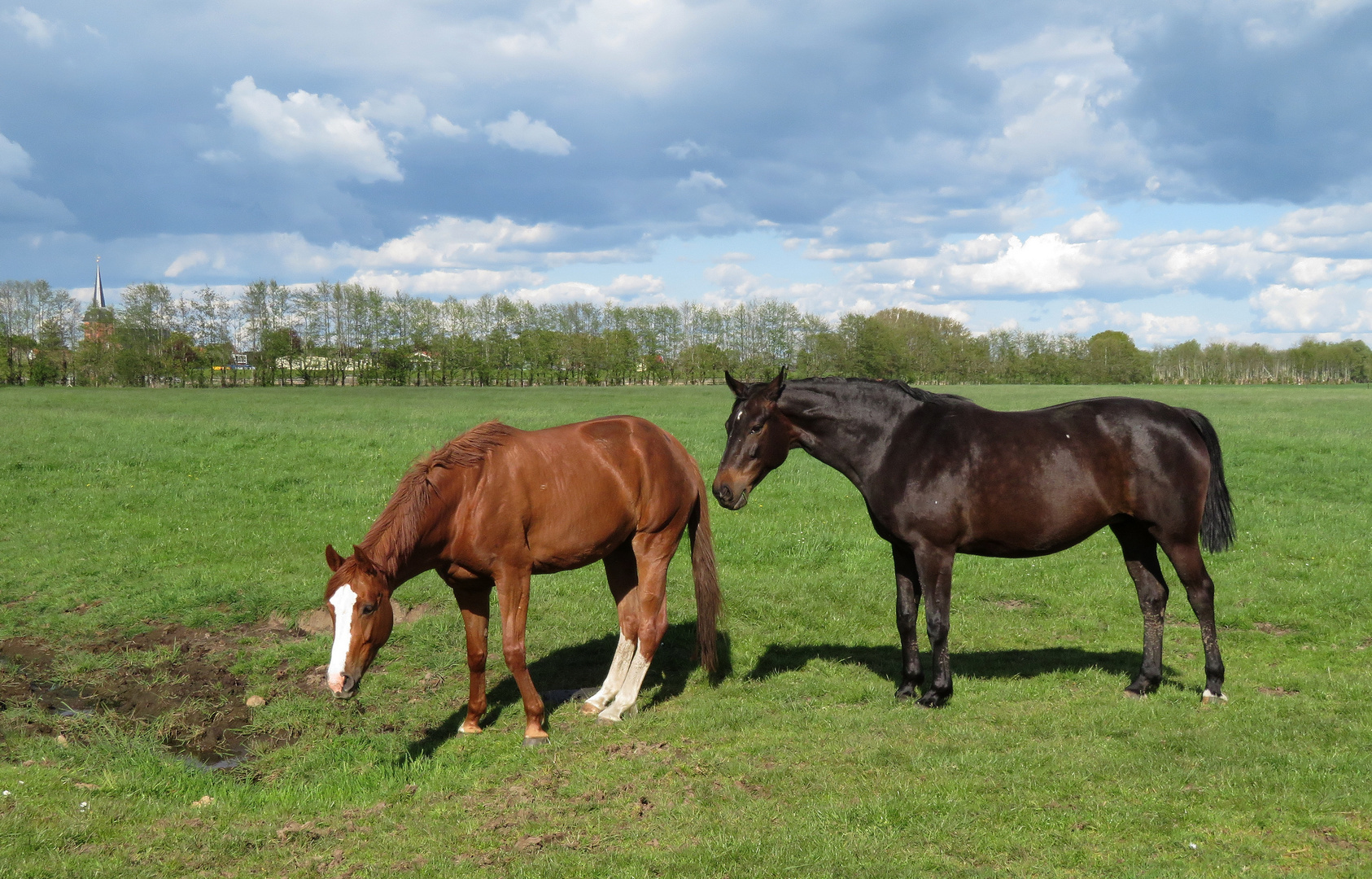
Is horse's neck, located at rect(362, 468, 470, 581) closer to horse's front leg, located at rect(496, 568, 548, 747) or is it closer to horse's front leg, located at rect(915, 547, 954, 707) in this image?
horse's front leg, located at rect(496, 568, 548, 747)

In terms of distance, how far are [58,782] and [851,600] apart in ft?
25.6

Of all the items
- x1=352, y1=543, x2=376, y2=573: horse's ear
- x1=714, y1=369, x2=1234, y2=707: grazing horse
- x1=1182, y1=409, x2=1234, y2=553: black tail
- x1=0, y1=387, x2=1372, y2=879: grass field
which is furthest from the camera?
x1=1182, y1=409, x2=1234, y2=553: black tail

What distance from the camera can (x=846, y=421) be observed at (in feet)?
22.6

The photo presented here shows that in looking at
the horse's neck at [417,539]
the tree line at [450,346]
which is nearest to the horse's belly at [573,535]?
the horse's neck at [417,539]

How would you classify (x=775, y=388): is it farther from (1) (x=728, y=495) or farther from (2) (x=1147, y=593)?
(2) (x=1147, y=593)

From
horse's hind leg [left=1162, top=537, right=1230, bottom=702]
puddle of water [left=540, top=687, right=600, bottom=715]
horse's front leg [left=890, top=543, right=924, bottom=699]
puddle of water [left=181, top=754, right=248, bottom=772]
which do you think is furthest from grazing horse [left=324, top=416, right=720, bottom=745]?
horse's hind leg [left=1162, top=537, right=1230, bottom=702]

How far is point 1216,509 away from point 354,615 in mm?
6781

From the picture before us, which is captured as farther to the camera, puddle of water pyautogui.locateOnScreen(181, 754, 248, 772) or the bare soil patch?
the bare soil patch

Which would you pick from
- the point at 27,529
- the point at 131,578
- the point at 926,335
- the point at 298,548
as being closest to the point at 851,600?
the point at 298,548

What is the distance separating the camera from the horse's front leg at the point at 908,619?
269 inches

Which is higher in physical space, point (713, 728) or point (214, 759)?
point (713, 728)

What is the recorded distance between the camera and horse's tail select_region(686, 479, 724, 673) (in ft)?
24.1

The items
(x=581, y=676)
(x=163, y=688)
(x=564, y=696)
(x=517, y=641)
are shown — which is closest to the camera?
(x=517, y=641)

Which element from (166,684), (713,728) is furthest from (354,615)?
(166,684)
